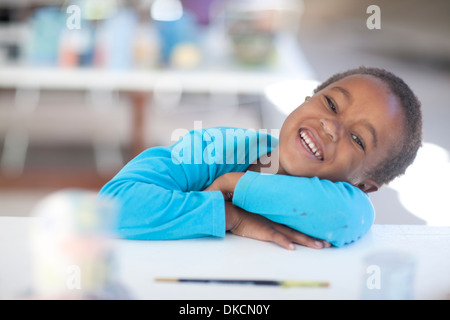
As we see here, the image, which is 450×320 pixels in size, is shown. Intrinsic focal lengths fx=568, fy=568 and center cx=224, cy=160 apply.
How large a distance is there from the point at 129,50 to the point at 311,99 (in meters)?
1.27

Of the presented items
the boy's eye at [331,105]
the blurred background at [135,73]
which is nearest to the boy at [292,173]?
the boy's eye at [331,105]

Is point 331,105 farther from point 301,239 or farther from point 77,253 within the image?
point 77,253

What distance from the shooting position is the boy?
570mm

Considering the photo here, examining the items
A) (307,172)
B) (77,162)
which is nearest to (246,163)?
(307,172)

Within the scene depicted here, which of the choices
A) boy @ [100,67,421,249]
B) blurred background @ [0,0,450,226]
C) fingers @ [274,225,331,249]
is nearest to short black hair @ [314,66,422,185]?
boy @ [100,67,421,249]

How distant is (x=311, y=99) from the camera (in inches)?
25.9

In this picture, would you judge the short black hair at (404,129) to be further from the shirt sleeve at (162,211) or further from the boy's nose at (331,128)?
the shirt sleeve at (162,211)

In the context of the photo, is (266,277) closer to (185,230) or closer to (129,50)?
(185,230)

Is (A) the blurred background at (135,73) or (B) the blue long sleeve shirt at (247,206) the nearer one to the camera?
(B) the blue long sleeve shirt at (247,206)

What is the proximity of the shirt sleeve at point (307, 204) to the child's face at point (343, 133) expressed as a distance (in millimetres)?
35

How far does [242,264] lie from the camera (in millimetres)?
521

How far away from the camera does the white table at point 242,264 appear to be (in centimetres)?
46

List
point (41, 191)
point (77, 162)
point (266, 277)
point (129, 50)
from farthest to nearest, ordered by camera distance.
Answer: point (77, 162) → point (41, 191) → point (129, 50) → point (266, 277)

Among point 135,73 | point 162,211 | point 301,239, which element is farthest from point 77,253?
point 135,73
